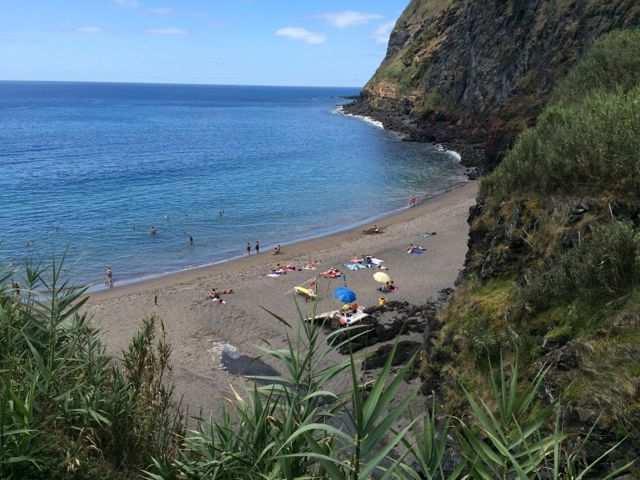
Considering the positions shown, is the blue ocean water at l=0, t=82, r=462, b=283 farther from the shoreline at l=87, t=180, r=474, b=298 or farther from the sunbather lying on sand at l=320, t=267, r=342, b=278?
the sunbather lying on sand at l=320, t=267, r=342, b=278

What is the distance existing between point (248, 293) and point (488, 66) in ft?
162

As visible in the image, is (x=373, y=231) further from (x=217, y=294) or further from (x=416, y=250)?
(x=217, y=294)

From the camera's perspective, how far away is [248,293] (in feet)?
76.9

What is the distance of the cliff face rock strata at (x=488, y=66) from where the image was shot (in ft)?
136

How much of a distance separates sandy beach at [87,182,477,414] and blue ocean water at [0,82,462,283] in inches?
112

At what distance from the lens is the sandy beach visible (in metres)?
17.0

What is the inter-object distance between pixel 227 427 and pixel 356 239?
91.7ft

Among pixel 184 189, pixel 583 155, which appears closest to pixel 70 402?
pixel 583 155

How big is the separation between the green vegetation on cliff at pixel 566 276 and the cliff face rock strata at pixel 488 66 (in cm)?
1049

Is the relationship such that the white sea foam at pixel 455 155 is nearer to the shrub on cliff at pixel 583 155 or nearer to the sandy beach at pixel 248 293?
the sandy beach at pixel 248 293

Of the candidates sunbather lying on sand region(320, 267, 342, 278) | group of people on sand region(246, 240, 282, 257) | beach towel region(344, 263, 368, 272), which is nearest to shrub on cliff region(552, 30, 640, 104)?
beach towel region(344, 263, 368, 272)

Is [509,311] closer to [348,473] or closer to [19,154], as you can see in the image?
[348,473]

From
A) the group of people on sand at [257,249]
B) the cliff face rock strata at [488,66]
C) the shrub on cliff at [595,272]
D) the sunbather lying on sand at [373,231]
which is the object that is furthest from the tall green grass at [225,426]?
the sunbather lying on sand at [373,231]

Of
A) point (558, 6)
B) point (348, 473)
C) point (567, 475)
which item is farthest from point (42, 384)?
point (558, 6)
